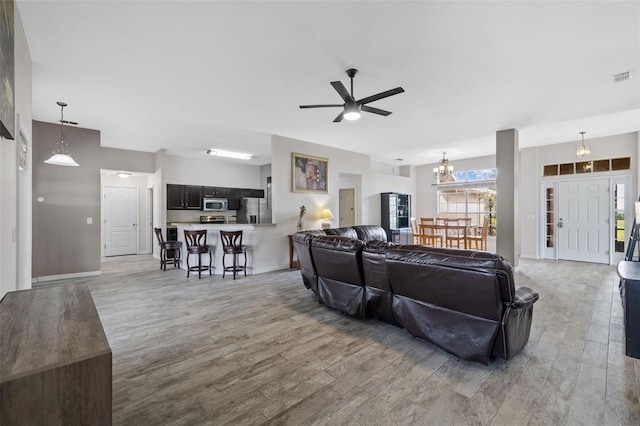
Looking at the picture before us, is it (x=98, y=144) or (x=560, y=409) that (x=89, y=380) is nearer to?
(x=560, y=409)

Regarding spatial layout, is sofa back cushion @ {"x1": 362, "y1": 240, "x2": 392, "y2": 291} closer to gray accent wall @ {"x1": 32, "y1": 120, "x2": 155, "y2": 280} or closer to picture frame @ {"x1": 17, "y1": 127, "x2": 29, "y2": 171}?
picture frame @ {"x1": 17, "y1": 127, "x2": 29, "y2": 171}

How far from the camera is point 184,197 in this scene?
305 inches

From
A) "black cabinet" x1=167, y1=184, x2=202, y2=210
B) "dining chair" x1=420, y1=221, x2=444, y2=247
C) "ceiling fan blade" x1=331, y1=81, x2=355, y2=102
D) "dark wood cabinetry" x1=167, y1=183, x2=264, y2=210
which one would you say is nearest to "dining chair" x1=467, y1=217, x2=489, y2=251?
"dining chair" x1=420, y1=221, x2=444, y2=247

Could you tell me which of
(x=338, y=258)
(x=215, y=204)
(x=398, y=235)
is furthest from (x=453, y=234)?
(x=215, y=204)

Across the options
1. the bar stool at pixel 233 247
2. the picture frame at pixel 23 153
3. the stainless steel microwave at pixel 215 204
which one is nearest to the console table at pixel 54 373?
the picture frame at pixel 23 153

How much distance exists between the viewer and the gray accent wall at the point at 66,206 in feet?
17.0

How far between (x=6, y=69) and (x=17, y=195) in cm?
140

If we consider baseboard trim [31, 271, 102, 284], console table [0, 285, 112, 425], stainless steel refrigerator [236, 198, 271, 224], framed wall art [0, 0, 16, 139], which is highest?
framed wall art [0, 0, 16, 139]

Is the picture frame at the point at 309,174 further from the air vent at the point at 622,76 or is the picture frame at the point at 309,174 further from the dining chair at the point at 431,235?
the air vent at the point at 622,76

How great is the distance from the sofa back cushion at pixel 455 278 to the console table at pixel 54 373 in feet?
7.27

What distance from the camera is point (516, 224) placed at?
229 inches

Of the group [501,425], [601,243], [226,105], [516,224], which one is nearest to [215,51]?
[226,105]

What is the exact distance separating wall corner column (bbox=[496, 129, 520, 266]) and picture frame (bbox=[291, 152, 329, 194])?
12.2 feet

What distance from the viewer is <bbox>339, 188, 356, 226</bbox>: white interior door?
829cm
